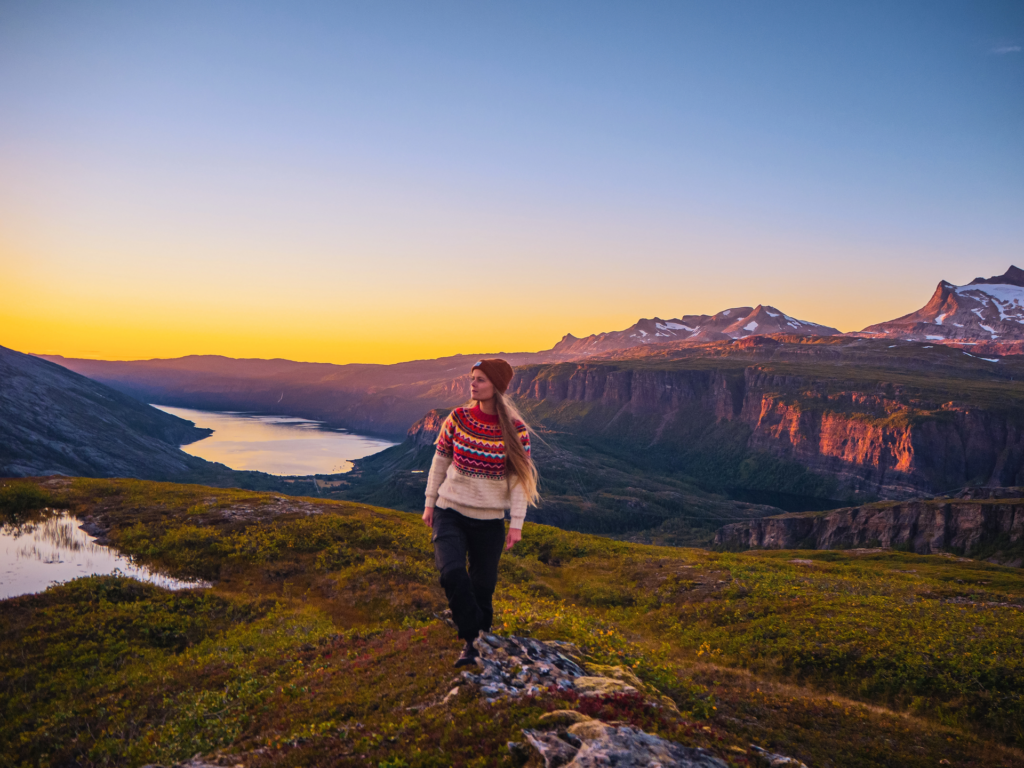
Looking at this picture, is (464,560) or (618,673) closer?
(464,560)

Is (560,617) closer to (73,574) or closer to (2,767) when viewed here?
(2,767)

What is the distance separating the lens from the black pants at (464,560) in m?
8.79

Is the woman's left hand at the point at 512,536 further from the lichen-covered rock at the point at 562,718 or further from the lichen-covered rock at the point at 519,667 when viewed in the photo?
the lichen-covered rock at the point at 562,718

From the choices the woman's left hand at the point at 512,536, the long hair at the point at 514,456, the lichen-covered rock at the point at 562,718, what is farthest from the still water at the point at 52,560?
the lichen-covered rock at the point at 562,718

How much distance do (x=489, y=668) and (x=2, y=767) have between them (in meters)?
7.85

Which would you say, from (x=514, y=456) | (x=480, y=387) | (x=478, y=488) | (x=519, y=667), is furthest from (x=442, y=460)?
(x=519, y=667)

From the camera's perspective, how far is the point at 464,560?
8.81m

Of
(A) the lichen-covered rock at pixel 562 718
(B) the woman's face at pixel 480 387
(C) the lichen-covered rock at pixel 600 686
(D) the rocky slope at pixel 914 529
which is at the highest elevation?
(B) the woman's face at pixel 480 387

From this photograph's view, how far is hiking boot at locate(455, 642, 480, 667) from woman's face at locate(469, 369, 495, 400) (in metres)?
4.50

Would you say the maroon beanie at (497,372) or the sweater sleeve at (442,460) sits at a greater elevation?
the maroon beanie at (497,372)

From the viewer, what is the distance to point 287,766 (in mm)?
6699

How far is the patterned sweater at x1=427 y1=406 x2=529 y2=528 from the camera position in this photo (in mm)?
9109

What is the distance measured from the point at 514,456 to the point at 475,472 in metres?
0.75

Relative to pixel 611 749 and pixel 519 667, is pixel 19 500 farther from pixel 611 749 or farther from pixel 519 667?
pixel 611 749
